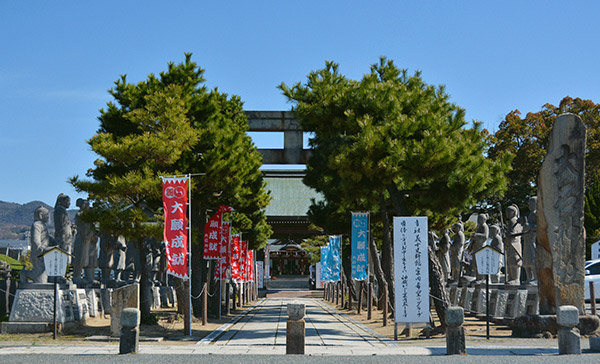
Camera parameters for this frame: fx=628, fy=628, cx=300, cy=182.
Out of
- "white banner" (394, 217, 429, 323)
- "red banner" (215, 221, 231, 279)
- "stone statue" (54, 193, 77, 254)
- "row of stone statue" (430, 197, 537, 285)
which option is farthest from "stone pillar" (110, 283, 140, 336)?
"row of stone statue" (430, 197, 537, 285)

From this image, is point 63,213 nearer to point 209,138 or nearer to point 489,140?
point 209,138

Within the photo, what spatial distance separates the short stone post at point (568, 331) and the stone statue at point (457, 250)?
13.8 m

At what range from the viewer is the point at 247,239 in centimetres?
3008

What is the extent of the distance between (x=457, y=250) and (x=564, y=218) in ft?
38.0

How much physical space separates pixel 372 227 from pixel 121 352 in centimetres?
1704

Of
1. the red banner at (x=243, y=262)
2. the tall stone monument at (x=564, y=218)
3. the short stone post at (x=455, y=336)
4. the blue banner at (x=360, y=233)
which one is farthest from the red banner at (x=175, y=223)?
the red banner at (x=243, y=262)

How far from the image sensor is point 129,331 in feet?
33.5

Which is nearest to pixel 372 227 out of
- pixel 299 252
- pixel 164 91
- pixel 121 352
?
pixel 164 91

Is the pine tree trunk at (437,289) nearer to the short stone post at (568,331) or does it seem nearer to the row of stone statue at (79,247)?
the short stone post at (568,331)

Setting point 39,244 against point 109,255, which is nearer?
point 39,244

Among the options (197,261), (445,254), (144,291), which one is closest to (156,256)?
(197,261)

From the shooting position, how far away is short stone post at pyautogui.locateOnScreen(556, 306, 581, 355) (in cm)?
981

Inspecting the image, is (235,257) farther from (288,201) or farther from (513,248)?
(288,201)

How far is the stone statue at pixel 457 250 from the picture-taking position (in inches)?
946
